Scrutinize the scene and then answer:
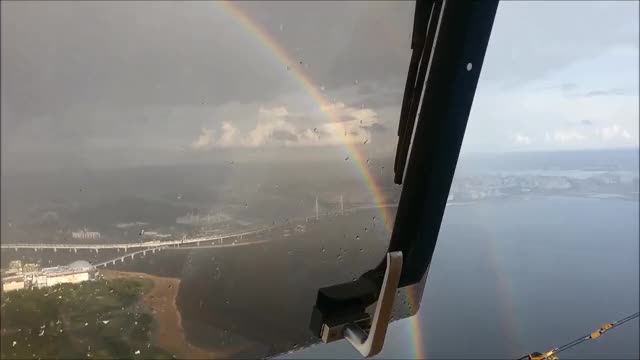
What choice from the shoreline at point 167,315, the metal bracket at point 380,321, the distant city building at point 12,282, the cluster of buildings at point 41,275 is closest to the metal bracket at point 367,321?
the metal bracket at point 380,321

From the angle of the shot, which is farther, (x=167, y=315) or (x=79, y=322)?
(x=167, y=315)

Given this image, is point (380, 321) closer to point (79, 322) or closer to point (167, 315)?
point (167, 315)

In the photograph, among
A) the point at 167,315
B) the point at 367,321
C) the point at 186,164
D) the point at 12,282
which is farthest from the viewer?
the point at 367,321

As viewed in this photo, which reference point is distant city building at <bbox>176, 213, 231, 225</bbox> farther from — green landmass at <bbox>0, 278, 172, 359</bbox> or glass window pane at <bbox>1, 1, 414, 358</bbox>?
green landmass at <bbox>0, 278, 172, 359</bbox>

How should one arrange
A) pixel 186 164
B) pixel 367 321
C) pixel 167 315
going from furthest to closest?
pixel 367 321 → pixel 167 315 → pixel 186 164

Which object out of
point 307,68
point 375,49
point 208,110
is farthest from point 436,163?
point 208,110

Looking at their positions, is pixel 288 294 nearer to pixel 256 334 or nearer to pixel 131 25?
pixel 256 334

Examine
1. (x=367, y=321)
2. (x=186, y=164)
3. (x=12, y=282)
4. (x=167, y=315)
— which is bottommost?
(x=367, y=321)

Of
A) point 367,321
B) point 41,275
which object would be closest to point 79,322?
point 41,275
